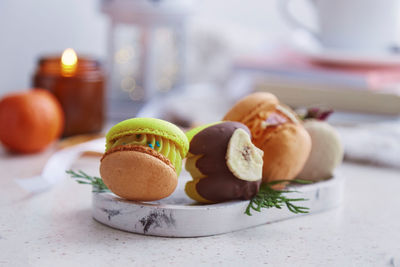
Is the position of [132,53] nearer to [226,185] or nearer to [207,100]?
[207,100]

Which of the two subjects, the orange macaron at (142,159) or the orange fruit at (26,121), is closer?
the orange macaron at (142,159)

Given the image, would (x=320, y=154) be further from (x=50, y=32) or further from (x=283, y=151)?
(x=50, y=32)

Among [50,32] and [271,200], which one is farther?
[50,32]

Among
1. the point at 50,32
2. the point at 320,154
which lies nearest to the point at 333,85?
the point at 320,154

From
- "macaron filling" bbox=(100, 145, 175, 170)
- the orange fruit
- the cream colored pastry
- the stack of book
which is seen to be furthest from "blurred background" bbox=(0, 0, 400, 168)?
"macaron filling" bbox=(100, 145, 175, 170)

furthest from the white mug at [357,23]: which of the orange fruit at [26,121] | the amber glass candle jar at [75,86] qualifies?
the orange fruit at [26,121]

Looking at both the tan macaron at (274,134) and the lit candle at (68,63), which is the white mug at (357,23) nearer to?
the lit candle at (68,63)
